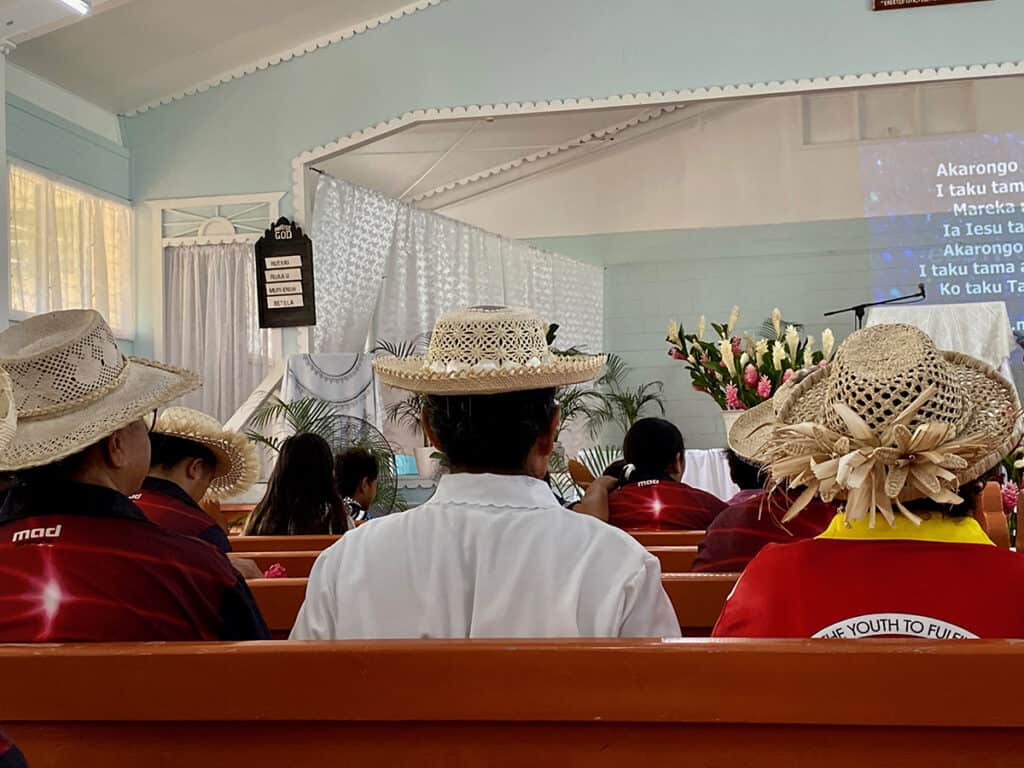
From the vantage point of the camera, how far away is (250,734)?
1274 mm

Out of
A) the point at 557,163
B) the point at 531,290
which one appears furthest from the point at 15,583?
the point at 557,163

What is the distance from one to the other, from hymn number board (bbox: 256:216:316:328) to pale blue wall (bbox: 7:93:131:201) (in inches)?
48.6

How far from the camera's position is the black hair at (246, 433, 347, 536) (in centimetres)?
373

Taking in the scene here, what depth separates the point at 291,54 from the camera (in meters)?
8.85

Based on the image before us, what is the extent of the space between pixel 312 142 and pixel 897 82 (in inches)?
158

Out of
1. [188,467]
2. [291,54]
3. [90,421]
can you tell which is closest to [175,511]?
[188,467]

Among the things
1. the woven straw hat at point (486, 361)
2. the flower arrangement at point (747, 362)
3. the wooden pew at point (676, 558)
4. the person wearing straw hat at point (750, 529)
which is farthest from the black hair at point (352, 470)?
the woven straw hat at point (486, 361)

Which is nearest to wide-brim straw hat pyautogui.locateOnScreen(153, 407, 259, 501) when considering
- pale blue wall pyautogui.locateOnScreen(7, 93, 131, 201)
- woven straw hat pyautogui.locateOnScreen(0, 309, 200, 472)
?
woven straw hat pyautogui.locateOnScreen(0, 309, 200, 472)

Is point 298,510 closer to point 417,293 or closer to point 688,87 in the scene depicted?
point 688,87

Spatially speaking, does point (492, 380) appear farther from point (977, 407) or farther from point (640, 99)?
point (640, 99)

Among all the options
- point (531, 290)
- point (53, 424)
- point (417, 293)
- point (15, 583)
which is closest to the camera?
point (15, 583)

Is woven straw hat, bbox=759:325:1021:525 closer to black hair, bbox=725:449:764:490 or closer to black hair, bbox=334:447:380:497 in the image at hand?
black hair, bbox=725:449:764:490

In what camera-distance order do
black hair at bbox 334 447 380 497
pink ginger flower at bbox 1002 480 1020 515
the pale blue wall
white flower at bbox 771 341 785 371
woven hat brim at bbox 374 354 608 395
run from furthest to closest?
the pale blue wall → white flower at bbox 771 341 785 371 → black hair at bbox 334 447 380 497 → pink ginger flower at bbox 1002 480 1020 515 → woven hat brim at bbox 374 354 608 395

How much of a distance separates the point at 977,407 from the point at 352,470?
3.09m
